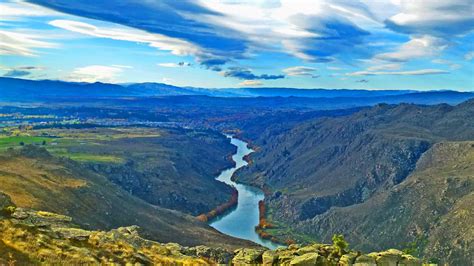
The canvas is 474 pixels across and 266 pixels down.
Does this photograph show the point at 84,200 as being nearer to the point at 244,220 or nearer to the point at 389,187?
the point at 244,220

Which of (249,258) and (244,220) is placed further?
(244,220)

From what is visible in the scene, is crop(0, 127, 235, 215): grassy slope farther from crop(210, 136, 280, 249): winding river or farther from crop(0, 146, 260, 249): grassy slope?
crop(0, 146, 260, 249): grassy slope

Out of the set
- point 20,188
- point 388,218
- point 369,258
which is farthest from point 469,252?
point 20,188

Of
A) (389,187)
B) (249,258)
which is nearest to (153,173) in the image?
(389,187)

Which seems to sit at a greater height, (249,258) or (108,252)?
A: (108,252)

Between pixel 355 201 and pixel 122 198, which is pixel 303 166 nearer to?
pixel 355 201

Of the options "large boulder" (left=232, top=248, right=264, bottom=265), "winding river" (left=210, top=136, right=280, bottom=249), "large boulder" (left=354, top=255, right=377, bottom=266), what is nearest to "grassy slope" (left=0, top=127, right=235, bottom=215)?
"winding river" (left=210, top=136, right=280, bottom=249)
